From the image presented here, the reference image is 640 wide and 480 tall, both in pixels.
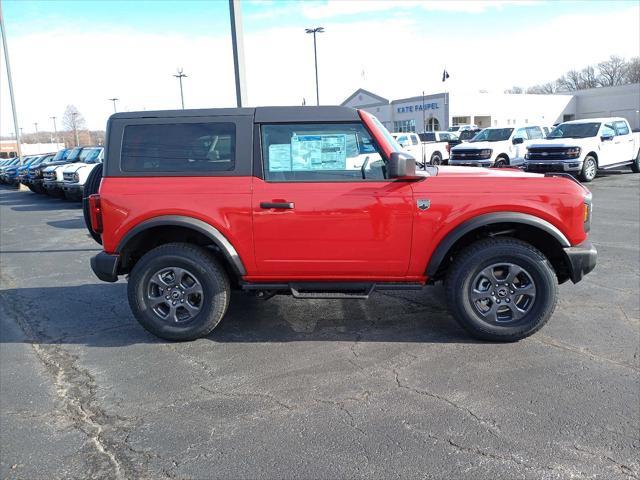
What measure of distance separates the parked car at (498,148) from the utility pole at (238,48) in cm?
1245

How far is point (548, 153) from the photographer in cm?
1620

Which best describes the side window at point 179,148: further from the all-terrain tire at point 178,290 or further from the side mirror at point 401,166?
the side mirror at point 401,166

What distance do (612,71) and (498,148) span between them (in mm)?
96064

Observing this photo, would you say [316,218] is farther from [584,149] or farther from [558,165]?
[584,149]

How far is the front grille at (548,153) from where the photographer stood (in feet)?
52.1

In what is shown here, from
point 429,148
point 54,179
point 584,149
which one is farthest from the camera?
point 429,148

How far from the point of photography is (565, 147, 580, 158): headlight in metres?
15.7

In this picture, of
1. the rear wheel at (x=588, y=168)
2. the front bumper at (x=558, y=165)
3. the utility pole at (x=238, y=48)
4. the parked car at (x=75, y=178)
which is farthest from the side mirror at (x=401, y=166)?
the rear wheel at (x=588, y=168)

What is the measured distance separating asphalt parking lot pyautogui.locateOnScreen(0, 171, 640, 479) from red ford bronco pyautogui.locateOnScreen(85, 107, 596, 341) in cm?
45

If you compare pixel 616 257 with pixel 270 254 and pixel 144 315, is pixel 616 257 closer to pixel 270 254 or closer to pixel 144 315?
pixel 270 254

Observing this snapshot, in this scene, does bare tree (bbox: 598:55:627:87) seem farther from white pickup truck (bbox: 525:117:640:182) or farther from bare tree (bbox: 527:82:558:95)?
white pickup truck (bbox: 525:117:640:182)

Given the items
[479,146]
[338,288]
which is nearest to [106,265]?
[338,288]

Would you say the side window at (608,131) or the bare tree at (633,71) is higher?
the bare tree at (633,71)

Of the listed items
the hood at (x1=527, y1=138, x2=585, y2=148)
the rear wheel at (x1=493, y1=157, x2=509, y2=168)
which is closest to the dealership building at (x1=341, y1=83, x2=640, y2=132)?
the rear wheel at (x1=493, y1=157, x2=509, y2=168)
